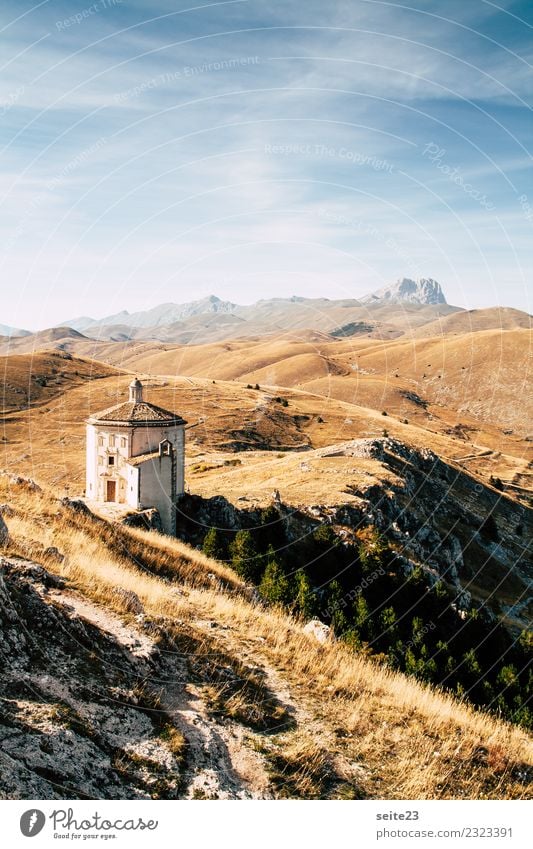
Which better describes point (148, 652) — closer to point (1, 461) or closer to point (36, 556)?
point (36, 556)

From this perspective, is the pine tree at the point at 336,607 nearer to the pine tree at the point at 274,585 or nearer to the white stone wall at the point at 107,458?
the pine tree at the point at 274,585

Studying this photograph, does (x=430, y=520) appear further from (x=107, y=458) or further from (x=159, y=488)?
(x=107, y=458)

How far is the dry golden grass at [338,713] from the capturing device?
8406 mm

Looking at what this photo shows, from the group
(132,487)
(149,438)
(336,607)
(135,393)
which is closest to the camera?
(336,607)

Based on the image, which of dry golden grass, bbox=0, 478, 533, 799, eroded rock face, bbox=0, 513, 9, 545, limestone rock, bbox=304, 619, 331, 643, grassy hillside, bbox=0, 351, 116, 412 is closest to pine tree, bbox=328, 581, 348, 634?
limestone rock, bbox=304, 619, 331, 643

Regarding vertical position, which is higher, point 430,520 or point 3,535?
point 3,535

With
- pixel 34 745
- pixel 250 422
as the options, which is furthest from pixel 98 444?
pixel 250 422

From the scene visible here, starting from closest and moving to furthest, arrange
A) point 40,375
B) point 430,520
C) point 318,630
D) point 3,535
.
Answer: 1. point 3,535
2. point 318,630
3. point 430,520
4. point 40,375

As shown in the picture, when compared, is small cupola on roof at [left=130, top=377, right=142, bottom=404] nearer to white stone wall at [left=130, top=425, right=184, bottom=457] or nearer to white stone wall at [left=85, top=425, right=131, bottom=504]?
white stone wall at [left=130, top=425, right=184, bottom=457]

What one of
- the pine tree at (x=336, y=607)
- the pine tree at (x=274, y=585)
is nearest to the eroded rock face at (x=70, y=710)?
the pine tree at (x=336, y=607)

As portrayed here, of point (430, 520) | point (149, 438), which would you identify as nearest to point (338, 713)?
point (149, 438)

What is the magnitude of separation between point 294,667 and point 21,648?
5.12 metres

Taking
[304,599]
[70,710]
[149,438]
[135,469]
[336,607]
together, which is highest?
[149,438]

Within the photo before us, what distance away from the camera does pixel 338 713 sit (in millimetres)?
9891
